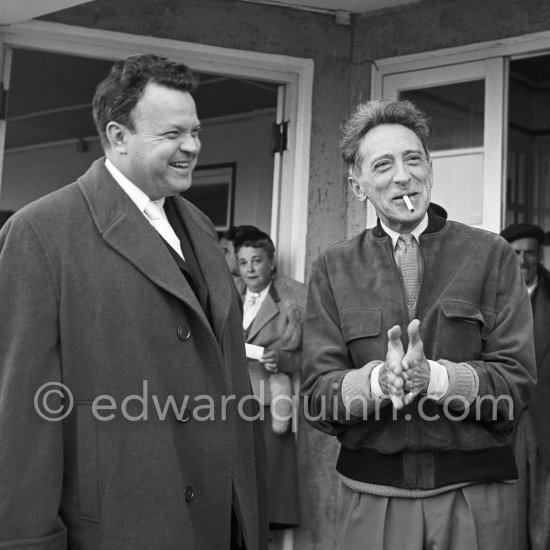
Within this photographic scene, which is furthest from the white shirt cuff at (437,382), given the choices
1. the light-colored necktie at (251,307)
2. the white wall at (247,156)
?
the white wall at (247,156)

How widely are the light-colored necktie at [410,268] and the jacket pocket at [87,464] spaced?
854mm

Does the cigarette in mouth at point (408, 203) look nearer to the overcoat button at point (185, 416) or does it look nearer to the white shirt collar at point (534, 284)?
the overcoat button at point (185, 416)

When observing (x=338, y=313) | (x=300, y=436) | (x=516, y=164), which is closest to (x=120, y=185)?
(x=338, y=313)

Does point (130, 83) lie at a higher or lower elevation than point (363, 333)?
higher

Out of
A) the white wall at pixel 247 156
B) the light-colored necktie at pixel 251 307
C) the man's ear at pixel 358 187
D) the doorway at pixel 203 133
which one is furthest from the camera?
the white wall at pixel 247 156

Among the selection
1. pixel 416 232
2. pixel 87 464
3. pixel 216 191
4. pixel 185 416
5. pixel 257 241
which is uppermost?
pixel 216 191

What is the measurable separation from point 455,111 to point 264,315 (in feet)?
4.44

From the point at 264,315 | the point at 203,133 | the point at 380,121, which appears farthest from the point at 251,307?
the point at 203,133

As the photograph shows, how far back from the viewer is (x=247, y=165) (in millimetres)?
8227

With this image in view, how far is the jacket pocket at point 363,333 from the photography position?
2.31m

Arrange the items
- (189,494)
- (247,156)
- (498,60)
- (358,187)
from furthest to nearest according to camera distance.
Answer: (247,156) → (498,60) → (358,187) → (189,494)

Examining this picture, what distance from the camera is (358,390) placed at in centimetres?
220

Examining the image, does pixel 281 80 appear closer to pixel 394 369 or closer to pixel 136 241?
pixel 136 241

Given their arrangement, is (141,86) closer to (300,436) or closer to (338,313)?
(338,313)
